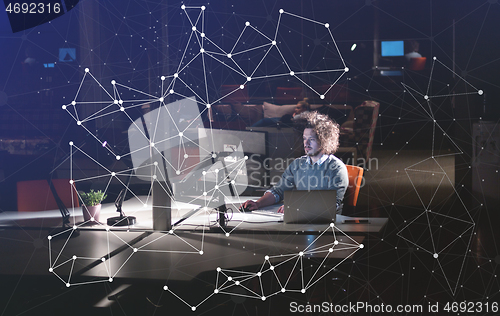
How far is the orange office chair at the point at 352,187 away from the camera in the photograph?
1.96 m

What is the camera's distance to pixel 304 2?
196cm

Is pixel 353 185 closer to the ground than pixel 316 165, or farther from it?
closer to the ground

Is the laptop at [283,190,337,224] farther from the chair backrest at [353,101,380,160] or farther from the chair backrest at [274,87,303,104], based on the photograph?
the chair backrest at [274,87,303,104]

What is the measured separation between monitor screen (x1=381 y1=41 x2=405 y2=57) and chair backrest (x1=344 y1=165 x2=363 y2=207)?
1.95ft

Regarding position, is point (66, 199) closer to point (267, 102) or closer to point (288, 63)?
point (267, 102)

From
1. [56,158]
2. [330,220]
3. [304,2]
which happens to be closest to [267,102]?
[304,2]

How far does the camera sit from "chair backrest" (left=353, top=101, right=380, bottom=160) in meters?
1.94

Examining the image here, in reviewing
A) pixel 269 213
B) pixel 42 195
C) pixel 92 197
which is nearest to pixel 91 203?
pixel 92 197

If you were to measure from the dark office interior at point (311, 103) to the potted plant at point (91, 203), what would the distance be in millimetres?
34

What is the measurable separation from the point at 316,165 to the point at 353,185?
0.21 metres

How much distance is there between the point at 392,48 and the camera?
192 cm
